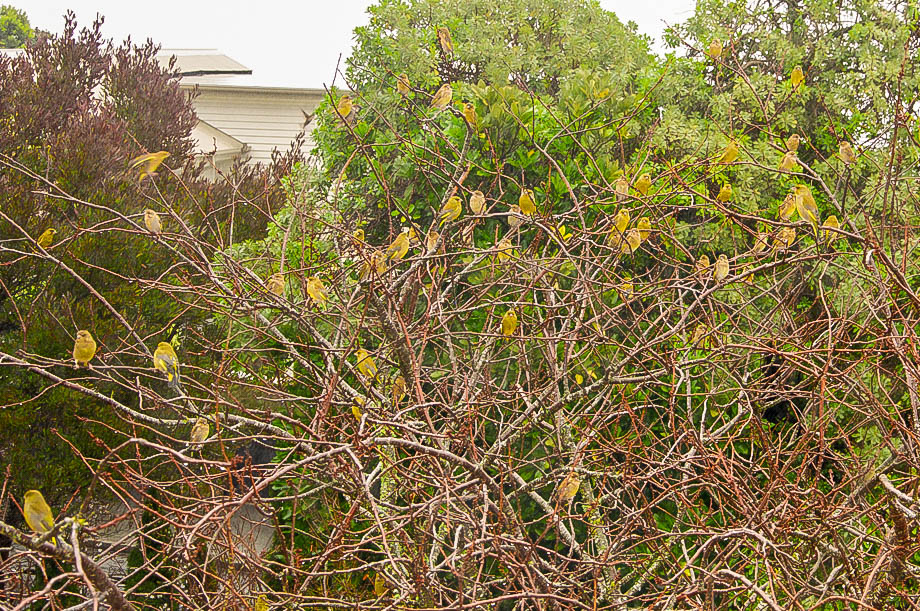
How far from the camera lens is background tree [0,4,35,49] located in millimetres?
32719

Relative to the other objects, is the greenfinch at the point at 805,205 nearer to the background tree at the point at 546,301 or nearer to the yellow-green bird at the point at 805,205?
the yellow-green bird at the point at 805,205

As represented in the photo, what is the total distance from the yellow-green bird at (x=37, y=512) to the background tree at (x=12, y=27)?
37108 millimetres

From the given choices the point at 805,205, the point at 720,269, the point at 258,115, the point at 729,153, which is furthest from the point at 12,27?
the point at 805,205

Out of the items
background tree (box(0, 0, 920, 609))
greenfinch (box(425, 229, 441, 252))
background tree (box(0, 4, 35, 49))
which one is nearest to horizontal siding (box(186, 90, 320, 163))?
background tree (box(0, 0, 920, 609))

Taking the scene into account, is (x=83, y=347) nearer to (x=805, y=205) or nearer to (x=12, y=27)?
(x=805, y=205)

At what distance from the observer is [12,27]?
1357 inches

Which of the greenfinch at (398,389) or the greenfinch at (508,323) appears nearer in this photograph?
the greenfinch at (508,323)

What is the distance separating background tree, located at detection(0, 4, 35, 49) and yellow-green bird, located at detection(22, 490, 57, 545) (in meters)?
37.1

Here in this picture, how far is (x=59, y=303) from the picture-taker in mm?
5480

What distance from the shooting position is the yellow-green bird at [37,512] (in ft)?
5.66

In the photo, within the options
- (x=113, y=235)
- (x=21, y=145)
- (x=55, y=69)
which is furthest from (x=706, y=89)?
(x=55, y=69)

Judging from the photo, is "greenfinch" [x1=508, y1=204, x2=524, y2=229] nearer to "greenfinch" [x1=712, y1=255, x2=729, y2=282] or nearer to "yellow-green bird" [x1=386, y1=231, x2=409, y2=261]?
"yellow-green bird" [x1=386, y1=231, x2=409, y2=261]

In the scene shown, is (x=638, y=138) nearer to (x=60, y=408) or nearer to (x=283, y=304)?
(x=283, y=304)

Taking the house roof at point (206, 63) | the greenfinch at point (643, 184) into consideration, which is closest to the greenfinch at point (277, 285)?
the greenfinch at point (643, 184)
